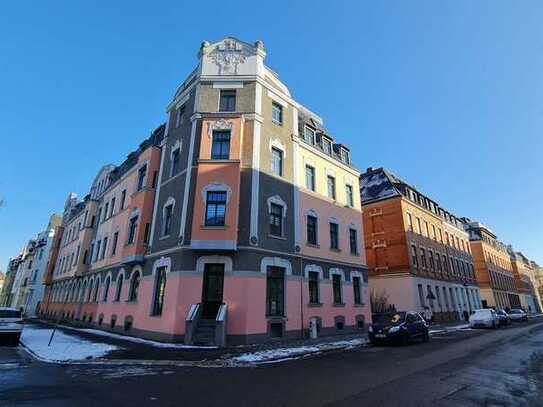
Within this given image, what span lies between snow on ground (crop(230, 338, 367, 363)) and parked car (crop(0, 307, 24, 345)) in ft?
39.7

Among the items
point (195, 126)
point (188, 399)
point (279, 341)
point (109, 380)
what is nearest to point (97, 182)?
point (195, 126)

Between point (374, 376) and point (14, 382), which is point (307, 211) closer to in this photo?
point (374, 376)

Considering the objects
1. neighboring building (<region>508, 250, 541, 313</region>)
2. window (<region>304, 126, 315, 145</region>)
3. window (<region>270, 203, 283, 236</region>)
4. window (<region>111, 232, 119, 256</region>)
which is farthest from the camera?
neighboring building (<region>508, 250, 541, 313</region>)

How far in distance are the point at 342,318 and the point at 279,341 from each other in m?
7.01

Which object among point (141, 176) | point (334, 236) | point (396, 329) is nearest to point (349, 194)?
point (334, 236)

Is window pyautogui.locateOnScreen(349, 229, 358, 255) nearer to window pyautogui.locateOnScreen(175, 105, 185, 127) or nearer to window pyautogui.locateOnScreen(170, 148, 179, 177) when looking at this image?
window pyautogui.locateOnScreen(170, 148, 179, 177)

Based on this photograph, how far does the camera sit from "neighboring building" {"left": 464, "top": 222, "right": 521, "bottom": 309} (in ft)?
183

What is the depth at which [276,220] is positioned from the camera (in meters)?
19.4

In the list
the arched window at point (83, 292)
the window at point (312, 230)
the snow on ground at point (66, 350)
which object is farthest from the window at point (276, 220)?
the arched window at point (83, 292)

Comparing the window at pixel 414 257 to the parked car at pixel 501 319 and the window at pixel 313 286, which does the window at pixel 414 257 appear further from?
the window at pixel 313 286

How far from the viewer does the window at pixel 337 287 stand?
2223 centimetres

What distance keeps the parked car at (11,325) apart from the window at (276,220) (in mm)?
13911

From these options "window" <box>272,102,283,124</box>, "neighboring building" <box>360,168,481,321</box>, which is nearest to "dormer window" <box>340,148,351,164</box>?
"window" <box>272,102,283,124</box>

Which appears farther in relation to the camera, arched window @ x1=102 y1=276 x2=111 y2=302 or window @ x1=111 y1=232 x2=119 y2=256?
window @ x1=111 y1=232 x2=119 y2=256
